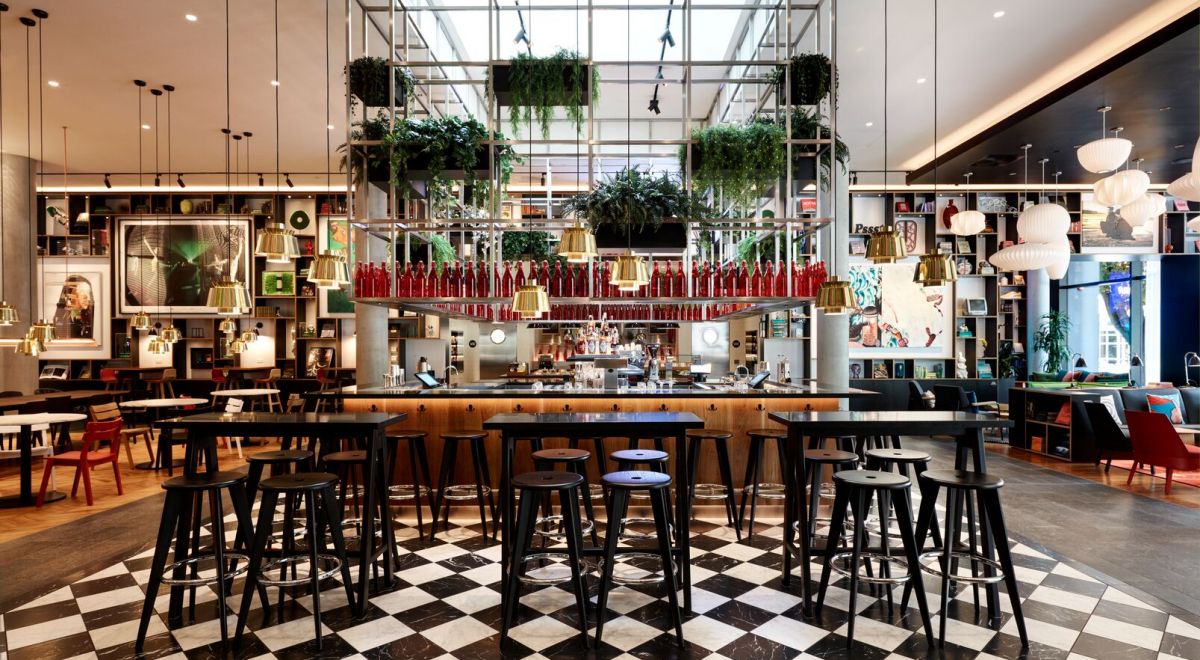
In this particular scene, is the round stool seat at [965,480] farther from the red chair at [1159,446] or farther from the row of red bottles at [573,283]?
the red chair at [1159,446]

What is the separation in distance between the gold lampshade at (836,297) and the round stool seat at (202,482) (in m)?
3.92

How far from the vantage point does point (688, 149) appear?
227 inches

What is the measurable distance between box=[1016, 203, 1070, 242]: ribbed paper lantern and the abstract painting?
428cm

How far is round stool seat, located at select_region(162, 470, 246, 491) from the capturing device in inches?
128

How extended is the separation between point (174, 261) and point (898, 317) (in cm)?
1353

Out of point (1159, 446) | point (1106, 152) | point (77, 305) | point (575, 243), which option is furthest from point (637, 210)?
point (77, 305)

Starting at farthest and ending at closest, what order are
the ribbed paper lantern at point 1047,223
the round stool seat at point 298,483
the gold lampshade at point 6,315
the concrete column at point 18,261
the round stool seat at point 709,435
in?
the concrete column at point 18,261 → the ribbed paper lantern at point 1047,223 → the gold lampshade at point 6,315 → the round stool seat at point 709,435 → the round stool seat at point 298,483

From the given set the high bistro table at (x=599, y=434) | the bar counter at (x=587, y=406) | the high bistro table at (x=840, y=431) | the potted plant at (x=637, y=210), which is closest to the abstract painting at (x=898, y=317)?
the bar counter at (x=587, y=406)

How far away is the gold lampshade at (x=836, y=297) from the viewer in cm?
461

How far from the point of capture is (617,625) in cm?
346

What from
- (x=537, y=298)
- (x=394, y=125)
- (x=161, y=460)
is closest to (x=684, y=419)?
(x=537, y=298)

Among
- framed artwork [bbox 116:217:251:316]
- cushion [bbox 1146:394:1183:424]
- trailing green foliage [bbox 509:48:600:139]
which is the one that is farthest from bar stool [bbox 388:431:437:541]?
cushion [bbox 1146:394:1183:424]

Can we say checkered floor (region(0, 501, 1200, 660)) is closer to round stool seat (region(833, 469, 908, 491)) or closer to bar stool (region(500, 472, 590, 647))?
bar stool (region(500, 472, 590, 647))

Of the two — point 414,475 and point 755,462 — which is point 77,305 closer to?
point 414,475
